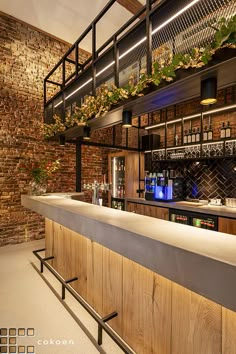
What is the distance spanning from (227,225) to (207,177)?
144 cm

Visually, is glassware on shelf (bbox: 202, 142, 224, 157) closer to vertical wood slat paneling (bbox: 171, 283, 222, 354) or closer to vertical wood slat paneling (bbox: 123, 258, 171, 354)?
vertical wood slat paneling (bbox: 123, 258, 171, 354)

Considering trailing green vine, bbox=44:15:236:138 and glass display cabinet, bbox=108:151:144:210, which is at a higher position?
trailing green vine, bbox=44:15:236:138

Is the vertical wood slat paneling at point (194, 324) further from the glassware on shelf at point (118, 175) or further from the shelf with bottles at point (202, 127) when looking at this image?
the glassware on shelf at point (118, 175)

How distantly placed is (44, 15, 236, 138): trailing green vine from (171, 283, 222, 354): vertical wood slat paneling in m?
1.56

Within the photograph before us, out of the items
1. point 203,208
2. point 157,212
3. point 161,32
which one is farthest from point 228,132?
point 161,32

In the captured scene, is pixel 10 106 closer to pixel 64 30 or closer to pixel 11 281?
pixel 64 30

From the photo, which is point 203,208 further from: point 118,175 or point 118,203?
point 118,175

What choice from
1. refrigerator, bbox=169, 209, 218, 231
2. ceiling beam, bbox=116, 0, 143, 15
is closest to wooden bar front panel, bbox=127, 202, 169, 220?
refrigerator, bbox=169, 209, 218, 231

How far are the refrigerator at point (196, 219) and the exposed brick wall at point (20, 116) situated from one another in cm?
320

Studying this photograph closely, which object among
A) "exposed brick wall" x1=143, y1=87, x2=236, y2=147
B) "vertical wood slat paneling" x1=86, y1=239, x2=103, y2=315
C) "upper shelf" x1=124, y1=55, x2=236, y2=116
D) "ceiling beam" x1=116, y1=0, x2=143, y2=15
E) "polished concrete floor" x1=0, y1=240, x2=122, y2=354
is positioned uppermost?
"ceiling beam" x1=116, y1=0, x2=143, y2=15

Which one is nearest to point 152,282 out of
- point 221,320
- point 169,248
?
point 221,320

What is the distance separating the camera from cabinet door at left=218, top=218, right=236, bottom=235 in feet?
10.7

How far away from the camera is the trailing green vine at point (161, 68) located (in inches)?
54.4

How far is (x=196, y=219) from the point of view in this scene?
150 inches
